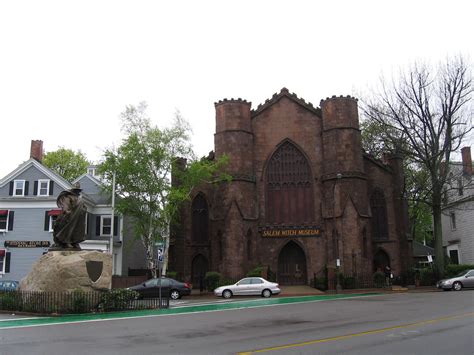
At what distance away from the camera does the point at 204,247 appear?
37.5 m

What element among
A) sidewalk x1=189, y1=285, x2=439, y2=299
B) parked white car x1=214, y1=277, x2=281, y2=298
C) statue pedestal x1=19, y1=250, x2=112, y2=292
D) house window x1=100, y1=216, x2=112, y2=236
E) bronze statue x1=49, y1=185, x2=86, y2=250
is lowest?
sidewalk x1=189, y1=285, x2=439, y2=299

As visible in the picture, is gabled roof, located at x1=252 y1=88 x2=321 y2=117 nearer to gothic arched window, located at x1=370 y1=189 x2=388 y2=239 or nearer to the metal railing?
gothic arched window, located at x1=370 y1=189 x2=388 y2=239

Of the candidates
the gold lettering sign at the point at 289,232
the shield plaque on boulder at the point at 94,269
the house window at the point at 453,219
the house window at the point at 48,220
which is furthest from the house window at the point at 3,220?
the house window at the point at 453,219

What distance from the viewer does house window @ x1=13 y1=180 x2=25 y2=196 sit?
125 feet

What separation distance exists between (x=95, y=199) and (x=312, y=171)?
60.8ft

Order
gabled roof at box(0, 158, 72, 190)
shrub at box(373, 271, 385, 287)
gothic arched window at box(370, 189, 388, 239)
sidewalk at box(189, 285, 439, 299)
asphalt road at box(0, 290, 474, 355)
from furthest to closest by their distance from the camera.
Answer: gabled roof at box(0, 158, 72, 190) → gothic arched window at box(370, 189, 388, 239) → shrub at box(373, 271, 385, 287) → sidewalk at box(189, 285, 439, 299) → asphalt road at box(0, 290, 474, 355)

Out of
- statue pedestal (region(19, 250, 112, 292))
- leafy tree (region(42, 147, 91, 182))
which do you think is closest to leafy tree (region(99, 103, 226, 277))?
statue pedestal (region(19, 250, 112, 292))

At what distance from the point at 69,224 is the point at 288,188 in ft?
70.2

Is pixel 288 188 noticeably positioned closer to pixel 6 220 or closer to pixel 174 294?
pixel 174 294

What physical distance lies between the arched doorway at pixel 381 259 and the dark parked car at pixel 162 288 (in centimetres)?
1644

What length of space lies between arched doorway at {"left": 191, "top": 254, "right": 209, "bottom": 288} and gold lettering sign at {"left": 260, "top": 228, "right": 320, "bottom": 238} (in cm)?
513

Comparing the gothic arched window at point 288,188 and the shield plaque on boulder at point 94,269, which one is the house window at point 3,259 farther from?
the shield plaque on boulder at point 94,269

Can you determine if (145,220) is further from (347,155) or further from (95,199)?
(347,155)

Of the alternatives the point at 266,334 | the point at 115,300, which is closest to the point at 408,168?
the point at 115,300
